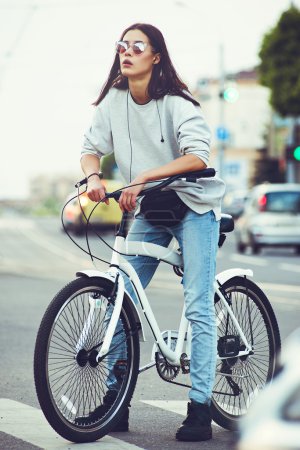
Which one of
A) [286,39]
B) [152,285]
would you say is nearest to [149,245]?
[152,285]

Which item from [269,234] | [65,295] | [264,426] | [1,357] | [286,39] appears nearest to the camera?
[264,426]

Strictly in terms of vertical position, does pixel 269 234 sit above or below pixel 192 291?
above

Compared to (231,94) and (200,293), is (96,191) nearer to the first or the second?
(200,293)

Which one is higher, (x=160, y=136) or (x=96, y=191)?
(x=160, y=136)

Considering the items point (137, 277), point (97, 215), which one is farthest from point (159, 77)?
point (97, 215)

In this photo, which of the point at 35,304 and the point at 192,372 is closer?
the point at 192,372

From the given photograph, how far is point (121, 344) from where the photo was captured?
519cm

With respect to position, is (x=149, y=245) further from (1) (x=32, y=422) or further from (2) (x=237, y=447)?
(2) (x=237, y=447)

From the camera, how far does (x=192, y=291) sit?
522cm

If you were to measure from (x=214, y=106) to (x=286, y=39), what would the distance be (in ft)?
213

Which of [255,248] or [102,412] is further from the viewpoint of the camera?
[255,248]

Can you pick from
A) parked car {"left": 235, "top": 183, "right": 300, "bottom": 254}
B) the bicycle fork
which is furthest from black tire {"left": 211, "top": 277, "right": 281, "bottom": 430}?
parked car {"left": 235, "top": 183, "right": 300, "bottom": 254}

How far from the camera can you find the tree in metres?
43.7

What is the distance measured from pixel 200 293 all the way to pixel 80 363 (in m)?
0.59
